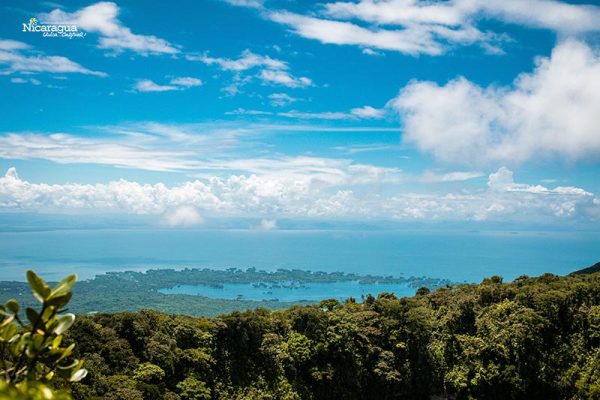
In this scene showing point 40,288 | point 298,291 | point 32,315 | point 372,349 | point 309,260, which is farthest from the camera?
point 309,260

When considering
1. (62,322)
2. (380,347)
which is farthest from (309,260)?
(62,322)

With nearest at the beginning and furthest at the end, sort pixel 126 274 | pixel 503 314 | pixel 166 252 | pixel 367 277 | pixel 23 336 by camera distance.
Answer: pixel 23 336
pixel 503 314
pixel 126 274
pixel 367 277
pixel 166 252

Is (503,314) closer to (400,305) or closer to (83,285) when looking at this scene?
(400,305)

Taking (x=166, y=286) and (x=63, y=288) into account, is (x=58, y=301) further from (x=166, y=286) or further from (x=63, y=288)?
(x=166, y=286)

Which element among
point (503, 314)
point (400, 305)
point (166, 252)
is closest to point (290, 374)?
point (400, 305)

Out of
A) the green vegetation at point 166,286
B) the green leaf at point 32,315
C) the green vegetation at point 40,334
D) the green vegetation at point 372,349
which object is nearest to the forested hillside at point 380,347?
the green vegetation at point 372,349

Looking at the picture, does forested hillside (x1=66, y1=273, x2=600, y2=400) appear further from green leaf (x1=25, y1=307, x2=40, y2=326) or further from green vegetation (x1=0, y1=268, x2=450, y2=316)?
green vegetation (x1=0, y1=268, x2=450, y2=316)

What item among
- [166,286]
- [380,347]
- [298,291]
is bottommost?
[298,291]
